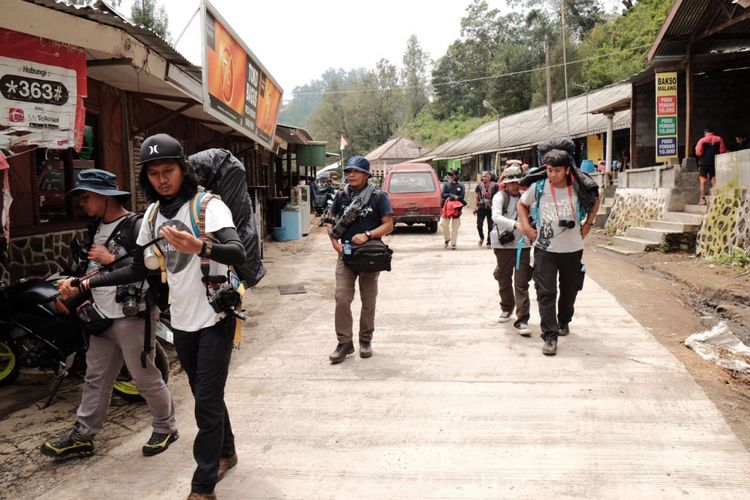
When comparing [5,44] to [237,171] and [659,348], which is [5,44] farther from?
[659,348]

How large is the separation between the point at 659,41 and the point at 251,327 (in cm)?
1184

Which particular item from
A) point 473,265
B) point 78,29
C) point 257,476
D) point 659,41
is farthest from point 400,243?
point 257,476

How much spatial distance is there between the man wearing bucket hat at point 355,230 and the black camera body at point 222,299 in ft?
7.74

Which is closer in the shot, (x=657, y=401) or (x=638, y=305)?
(x=657, y=401)

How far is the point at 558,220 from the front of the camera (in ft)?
17.3

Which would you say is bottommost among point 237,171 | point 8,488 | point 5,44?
point 8,488

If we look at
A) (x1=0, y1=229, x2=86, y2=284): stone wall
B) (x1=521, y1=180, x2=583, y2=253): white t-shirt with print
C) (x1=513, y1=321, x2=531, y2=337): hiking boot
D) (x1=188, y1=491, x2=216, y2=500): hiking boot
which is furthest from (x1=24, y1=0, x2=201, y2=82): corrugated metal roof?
(x1=513, y1=321, x2=531, y2=337): hiking boot

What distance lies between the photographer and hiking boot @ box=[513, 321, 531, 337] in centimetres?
588

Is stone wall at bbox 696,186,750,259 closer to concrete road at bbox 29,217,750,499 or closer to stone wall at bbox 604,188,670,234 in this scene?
stone wall at bbox 604,188,670,234

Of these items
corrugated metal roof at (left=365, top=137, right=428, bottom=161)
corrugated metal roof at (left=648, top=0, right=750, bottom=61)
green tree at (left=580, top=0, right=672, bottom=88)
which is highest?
green tree at (left=580, top=0, right=672, bottom=88)

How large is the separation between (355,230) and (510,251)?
1872mm

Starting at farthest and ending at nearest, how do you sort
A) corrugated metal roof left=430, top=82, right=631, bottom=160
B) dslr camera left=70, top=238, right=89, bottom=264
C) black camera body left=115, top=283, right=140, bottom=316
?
corrugated metal roof left=430, top=82, right=631, bottom=160, dslr camera left=70, top=238, right=89, bottom=264, black camera body left=115, top=283, right=140, bottom=316

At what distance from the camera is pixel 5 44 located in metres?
4.65

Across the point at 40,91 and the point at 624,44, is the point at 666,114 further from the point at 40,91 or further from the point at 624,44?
the point at 624,44
